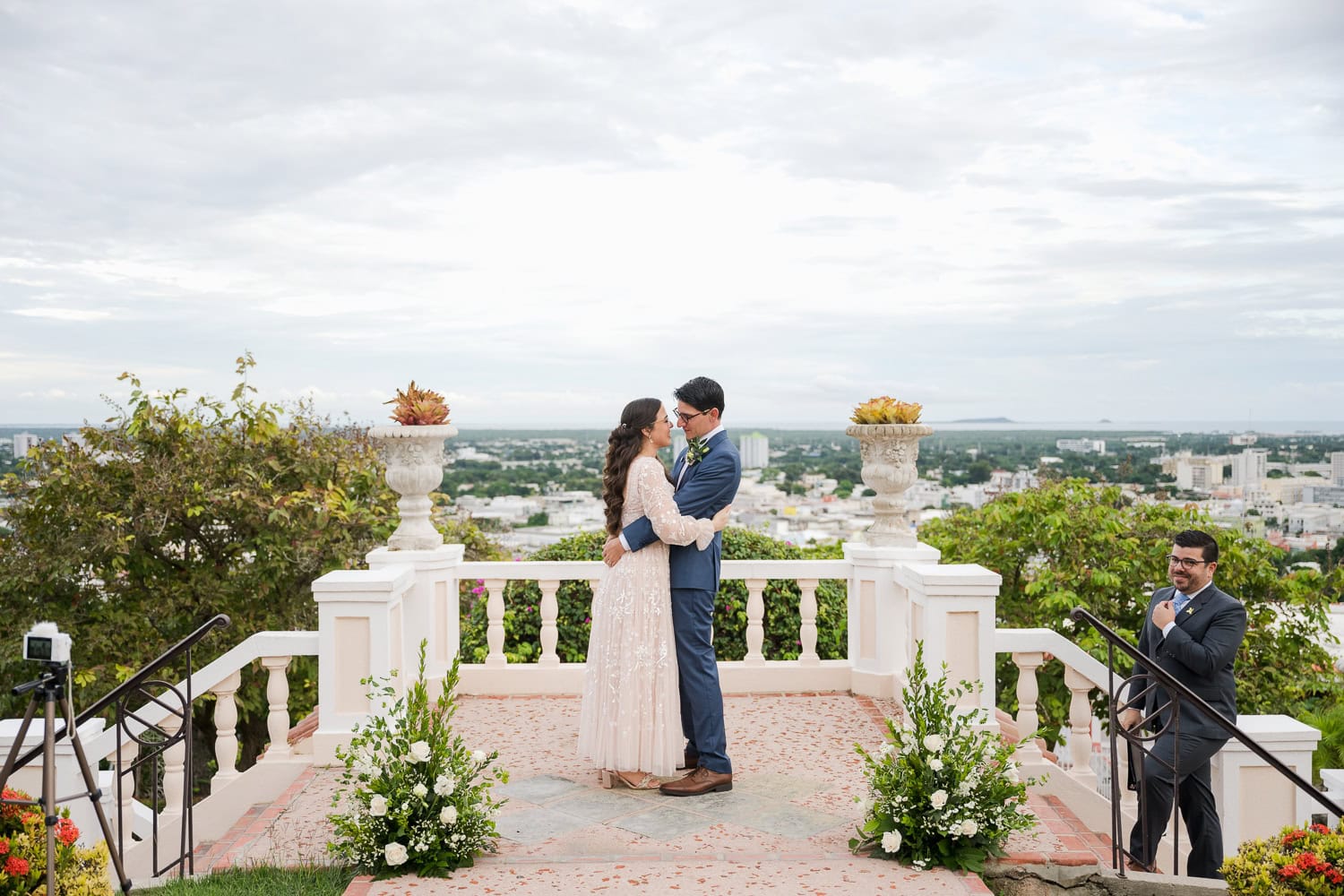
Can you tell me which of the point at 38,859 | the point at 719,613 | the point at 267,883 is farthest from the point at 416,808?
the point at 719,613

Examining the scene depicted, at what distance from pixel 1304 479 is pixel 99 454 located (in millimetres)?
16920

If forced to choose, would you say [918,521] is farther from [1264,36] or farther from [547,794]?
[547,794]

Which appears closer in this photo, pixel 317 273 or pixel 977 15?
pixel 977 15

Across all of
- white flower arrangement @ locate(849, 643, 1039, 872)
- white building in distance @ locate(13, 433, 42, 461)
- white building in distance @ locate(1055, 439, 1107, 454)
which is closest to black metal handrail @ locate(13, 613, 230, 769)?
white flower arrangement @ locate(849, 643, 1039, 872)

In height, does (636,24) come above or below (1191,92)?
above

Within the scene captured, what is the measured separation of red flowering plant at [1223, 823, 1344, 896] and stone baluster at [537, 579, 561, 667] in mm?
4594

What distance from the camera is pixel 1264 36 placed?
987cm

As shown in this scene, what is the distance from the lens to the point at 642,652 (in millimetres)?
4844

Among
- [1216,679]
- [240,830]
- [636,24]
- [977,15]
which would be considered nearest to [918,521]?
[977,15]

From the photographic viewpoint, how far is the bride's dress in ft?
15.9

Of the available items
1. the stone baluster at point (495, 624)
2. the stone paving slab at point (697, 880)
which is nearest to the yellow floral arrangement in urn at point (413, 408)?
the stone baluster at point (495, 624)

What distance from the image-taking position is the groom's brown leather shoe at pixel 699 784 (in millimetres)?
4902

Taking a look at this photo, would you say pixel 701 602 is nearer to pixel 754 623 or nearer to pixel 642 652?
pixel 642 652

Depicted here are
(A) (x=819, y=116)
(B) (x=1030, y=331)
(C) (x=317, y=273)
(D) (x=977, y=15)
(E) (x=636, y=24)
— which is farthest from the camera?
(B) (x=1030, y=331)
